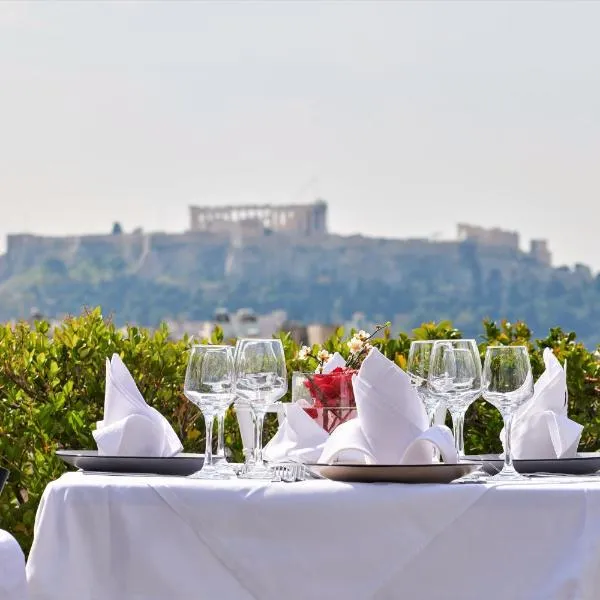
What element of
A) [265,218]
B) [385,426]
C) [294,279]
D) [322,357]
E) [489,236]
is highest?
[265,218]

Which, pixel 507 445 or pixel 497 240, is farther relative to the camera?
pixel 497 240

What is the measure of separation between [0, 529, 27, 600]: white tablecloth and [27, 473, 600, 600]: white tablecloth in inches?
8.9

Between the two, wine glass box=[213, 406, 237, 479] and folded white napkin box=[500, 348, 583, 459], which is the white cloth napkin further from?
folded white napkin box=[500, 348, 583, 459]

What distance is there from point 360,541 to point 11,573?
2.16 ft

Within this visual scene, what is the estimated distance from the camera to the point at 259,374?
2.49 metres

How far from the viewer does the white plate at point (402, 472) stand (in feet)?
7.50

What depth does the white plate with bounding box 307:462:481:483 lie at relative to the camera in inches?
→ 90.0

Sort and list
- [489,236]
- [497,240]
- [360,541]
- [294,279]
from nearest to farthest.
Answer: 1. [360,541]
2. [294,279]
3. [489,236]
4. [497,240]

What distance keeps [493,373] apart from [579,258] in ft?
309

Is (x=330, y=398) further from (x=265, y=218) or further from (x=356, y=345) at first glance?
(x=265, y=218)

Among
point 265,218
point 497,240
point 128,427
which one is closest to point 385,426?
point 128,427

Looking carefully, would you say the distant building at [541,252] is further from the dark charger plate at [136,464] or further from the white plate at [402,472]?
the white plate at [402,472]

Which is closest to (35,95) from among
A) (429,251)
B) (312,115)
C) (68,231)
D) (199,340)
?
(68,231)

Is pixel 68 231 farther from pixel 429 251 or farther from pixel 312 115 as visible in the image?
pixel 429 251
